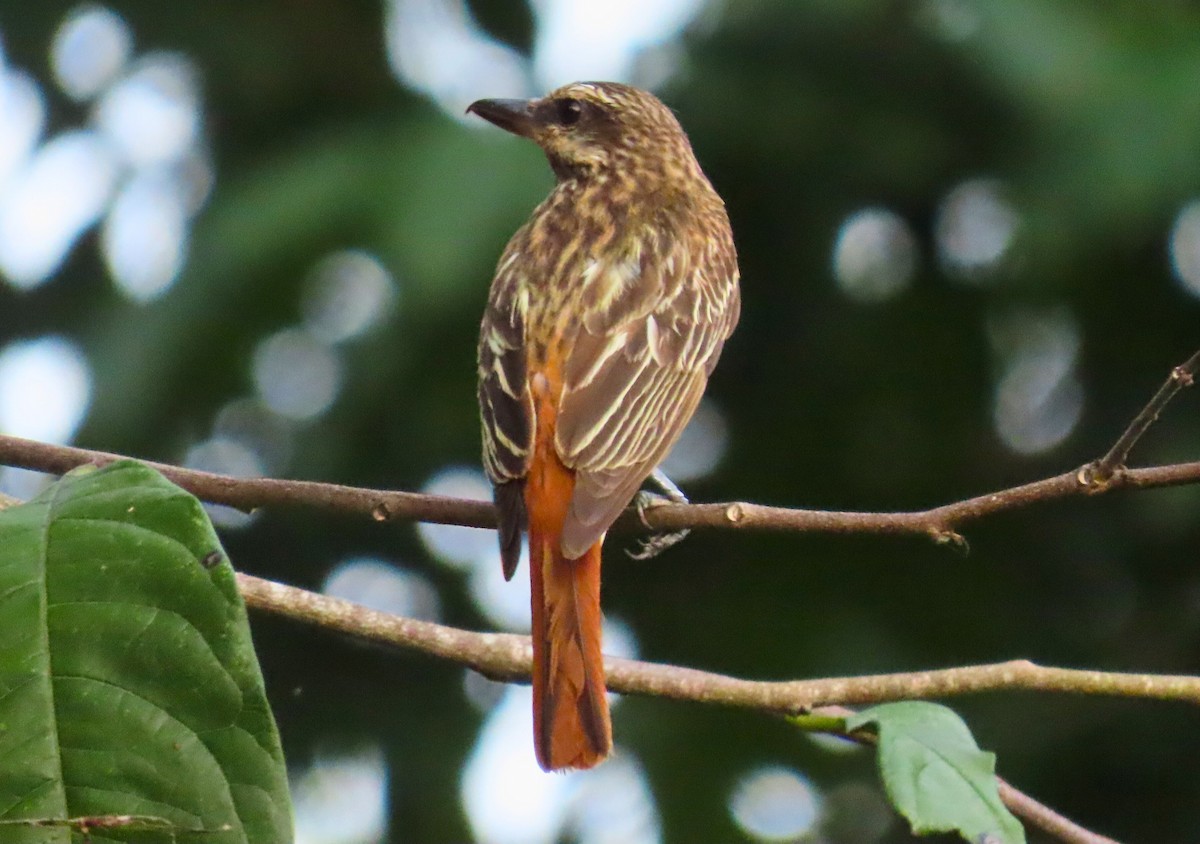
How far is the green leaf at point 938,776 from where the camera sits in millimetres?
2420

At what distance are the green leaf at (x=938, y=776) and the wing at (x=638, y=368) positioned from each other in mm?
996

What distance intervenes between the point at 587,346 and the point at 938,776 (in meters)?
1.86

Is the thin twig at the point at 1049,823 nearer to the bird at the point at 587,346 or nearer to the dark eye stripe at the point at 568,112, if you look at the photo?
the bird at the point at 587,346

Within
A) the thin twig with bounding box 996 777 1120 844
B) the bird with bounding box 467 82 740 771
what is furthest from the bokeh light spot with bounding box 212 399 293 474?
the thin twig with bounding box 996 777 1120 844

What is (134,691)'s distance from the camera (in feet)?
6.86

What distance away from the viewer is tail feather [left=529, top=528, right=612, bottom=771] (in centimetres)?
320

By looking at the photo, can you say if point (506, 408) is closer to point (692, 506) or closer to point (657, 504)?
point (657, 504)

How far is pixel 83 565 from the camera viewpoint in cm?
212

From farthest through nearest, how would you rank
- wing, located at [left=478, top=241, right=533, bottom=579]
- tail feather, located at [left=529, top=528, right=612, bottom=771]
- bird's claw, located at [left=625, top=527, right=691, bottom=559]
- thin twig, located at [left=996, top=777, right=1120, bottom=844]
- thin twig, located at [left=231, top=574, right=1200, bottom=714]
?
bird's claw, located at [left=625, top=527, right=691, bottom=559]
wing, located at [left=478, top=241, right=533, bottom=579]
tail feather, located at [left=529, top=528, right=612, bottom=771]
thin twig, located at [left=996, top=777, right=1120, bottom=844]
thin twig, located at [left=231, top=574, right=1200, bottom=714]

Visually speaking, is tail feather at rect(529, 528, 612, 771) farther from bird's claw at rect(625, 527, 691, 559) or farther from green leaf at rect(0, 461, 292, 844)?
green leaf at rect(0, 461, 292, 844)

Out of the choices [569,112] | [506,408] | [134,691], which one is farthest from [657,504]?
[569,112]

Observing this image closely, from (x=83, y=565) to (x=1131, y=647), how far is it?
501 centimetres

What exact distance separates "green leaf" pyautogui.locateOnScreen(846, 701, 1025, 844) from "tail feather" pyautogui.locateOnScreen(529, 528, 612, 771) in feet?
2.40

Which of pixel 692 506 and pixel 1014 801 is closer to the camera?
pixel 1014 801
